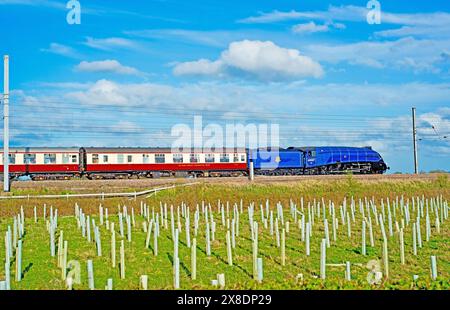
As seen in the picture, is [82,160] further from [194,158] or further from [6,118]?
[6,118]

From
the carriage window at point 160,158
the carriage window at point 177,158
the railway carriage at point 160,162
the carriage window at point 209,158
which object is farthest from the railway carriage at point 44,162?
the carriage window at point 209,158

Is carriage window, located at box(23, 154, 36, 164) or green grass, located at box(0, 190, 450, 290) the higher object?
carriage window, located at box(23, 154, 36, 164)

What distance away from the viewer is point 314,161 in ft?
147

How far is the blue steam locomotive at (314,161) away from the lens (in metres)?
43.7

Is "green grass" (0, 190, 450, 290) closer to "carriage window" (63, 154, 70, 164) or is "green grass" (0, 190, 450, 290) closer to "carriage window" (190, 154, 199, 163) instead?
"carriage window" (63, 154, 70, 164)

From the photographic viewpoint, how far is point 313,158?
44594mm

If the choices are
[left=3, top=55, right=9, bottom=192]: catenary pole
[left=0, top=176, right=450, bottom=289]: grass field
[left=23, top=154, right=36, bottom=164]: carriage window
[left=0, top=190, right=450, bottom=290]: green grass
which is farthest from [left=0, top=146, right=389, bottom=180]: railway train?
[left=0, top=190, right=450, bottom=290]: green grass

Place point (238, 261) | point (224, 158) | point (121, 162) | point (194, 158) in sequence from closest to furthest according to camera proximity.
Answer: point (238, 261) < point (121, 162) < point (194, 158) < point (224, 158)

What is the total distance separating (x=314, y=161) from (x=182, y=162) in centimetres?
1118

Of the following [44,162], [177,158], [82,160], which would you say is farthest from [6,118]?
[177,158]

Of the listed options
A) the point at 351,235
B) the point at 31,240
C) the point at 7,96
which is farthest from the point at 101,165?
the point at 351,235

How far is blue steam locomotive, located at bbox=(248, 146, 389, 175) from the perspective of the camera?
43719 mm
